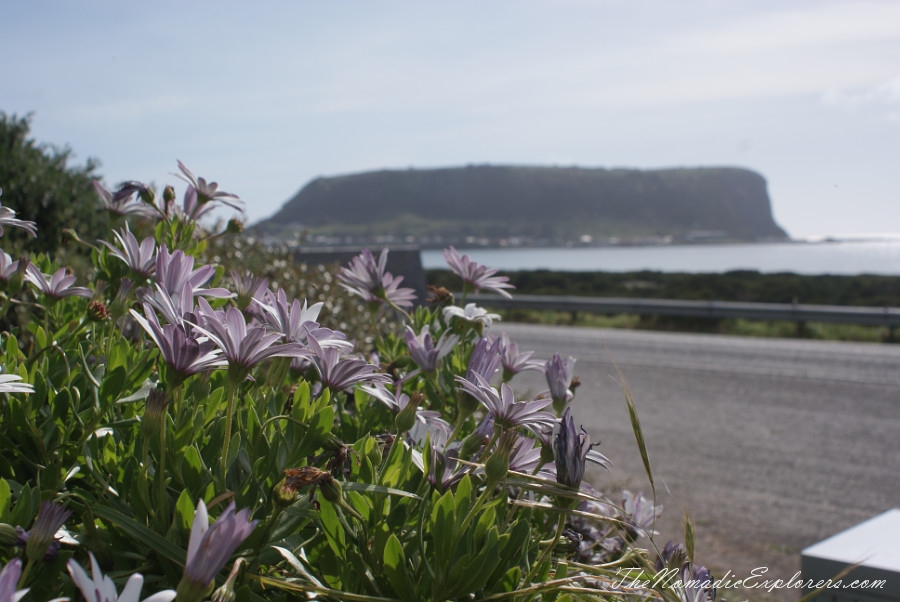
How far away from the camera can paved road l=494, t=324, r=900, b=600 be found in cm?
570

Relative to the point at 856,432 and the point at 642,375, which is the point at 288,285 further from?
the point at 642,375

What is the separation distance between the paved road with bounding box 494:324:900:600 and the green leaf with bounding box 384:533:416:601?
166 cm

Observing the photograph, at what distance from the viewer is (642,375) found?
11.7 metres

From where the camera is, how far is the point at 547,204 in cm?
10644

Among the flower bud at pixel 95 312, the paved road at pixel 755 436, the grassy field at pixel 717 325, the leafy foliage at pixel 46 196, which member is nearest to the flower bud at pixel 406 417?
the flower bud at pixel 95 312

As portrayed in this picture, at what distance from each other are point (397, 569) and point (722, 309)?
1739 centimetres

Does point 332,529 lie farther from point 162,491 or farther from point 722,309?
point 722,309

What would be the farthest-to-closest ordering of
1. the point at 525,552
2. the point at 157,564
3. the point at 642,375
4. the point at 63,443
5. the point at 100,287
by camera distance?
1. the point at 642,375
2. the point at 100,287
3. the point at 63,443
4. the point at 525,552
5. the point at 157,564

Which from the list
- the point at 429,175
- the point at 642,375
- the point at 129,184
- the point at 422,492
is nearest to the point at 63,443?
the point at 422,492

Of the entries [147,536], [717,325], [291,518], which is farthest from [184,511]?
[717,325]

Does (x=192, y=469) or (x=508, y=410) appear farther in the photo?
(x=508, y=410)

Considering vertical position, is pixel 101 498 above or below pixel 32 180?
below

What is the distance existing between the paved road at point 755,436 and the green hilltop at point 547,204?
6600 centimetres

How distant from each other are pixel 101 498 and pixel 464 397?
585 millimetres
